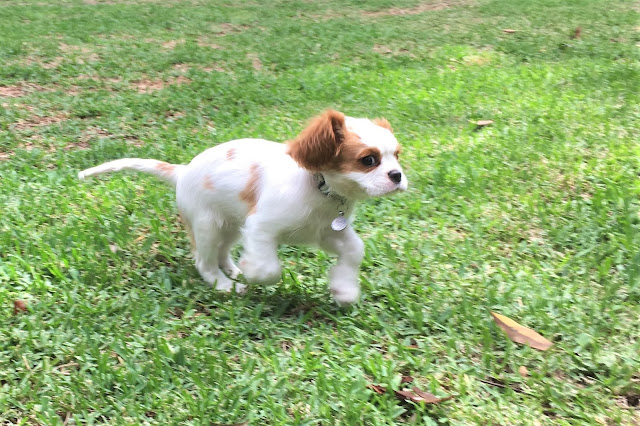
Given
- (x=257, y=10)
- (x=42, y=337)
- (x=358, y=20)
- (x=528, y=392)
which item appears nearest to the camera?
Result: (x=528, y=392)

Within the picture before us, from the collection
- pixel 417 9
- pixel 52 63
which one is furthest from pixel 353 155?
pixel 417 9

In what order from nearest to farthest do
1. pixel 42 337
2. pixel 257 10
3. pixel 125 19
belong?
pixel 42 337 < pixel 125 19 < pixel 257 10

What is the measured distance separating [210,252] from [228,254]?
36 centimetres

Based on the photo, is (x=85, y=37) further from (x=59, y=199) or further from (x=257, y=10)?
(x=59, y=199)

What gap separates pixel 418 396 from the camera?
2.38 meters

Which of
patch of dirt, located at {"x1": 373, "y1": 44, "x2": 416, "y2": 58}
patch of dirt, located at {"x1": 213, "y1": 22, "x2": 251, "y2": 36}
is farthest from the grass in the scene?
patch of dirt, located at {"x1": 213, "y1": 22, "x2": 251, "y2": 36}

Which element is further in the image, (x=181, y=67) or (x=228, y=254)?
(x=181, y=67)

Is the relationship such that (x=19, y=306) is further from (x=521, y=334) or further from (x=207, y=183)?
(x=521, y=334)

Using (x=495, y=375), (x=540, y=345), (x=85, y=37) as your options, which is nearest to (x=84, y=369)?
(x=495, y=375)

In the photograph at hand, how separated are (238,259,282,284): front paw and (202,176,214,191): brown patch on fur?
44cm

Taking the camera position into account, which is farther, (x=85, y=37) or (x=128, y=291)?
(x=85, y=37)

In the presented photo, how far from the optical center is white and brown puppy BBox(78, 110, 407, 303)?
8.68 ft

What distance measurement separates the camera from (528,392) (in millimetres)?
2426

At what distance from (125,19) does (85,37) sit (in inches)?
74.0
